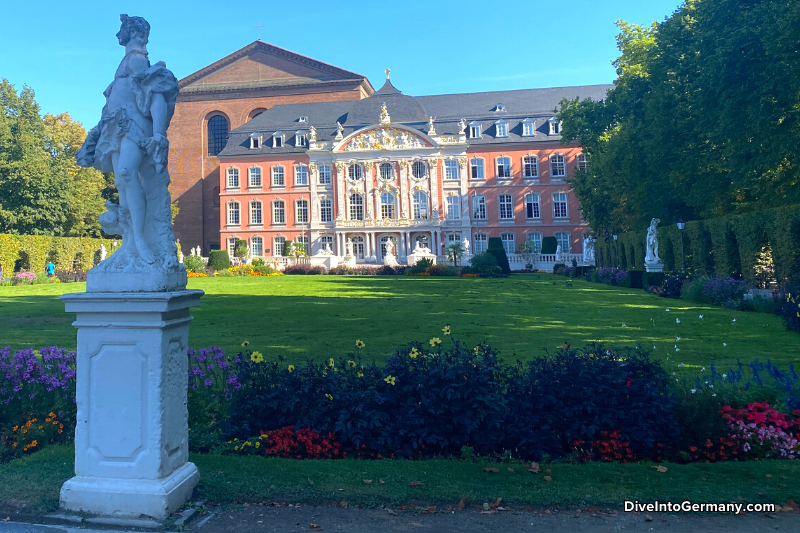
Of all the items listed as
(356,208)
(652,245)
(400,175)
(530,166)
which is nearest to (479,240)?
(530,166)

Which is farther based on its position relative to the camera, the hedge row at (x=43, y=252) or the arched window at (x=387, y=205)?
the arched window at (x=387, y=205)

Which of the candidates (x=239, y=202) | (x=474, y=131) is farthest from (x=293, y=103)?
(x=474, y=131)

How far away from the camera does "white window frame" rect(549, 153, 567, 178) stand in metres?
49.9

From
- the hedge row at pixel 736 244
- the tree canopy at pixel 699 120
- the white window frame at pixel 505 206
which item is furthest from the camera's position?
the white window frame at pixel 505 206

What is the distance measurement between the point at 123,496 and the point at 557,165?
164 feet

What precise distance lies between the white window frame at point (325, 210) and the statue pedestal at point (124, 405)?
4873 centimetres

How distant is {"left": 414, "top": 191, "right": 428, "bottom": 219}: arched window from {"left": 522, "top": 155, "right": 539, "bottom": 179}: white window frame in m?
8.79

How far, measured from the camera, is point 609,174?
1049 inches

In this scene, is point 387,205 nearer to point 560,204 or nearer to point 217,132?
point 560,204

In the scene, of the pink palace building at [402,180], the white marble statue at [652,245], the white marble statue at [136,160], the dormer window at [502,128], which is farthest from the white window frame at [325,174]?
the white marble statue at [136,160]

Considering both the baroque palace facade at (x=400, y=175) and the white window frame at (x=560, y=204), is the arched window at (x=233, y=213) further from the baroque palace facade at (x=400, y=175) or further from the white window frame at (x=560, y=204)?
the white window frame at (x=560, y=204)

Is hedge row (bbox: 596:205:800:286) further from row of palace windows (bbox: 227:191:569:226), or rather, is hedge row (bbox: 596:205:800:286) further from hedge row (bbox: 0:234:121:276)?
hedge row (bbox: 0:234:121:276)

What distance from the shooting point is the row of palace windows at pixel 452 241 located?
49625 millimetres

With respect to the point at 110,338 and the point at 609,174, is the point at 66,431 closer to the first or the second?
the point at 110,338
